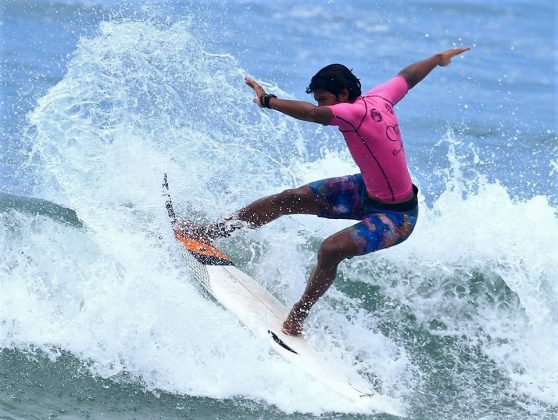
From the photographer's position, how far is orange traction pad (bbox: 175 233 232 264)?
586 centimetres

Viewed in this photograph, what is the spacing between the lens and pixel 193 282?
5605 mm

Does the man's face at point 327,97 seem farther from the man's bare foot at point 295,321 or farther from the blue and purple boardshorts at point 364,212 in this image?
the man's bare foot at point 295,321

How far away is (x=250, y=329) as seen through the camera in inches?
209

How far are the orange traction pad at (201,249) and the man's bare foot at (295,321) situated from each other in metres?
0.80

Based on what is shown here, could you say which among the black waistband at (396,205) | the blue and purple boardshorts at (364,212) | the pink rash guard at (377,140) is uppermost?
the pink rash guard at (377,140)

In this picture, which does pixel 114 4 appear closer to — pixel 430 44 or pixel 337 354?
pixel 430 44

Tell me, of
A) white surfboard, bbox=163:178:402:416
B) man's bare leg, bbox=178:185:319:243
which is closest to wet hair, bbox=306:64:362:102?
man's bare leg, bbox=178:185:319:243

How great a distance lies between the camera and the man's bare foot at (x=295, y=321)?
17.6ft

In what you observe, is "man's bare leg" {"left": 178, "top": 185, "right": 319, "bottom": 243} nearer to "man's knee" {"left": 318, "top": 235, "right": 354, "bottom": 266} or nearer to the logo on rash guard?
"man's knee" {"left": 318, "top": 235, "right": 354, "bottom": 266}

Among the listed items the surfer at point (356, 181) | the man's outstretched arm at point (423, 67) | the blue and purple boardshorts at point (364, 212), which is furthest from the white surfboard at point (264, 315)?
the man's outstretched arm at point (423, 67)

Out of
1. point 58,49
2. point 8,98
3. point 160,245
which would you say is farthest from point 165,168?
point 58,49

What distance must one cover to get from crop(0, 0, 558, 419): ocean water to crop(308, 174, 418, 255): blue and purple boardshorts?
696 millimetres

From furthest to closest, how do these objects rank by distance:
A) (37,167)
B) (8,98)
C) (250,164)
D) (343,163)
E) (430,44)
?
1. (430,44)
2. (8,98)
3. (37,167)
4. (343,163)
5. (250,164)

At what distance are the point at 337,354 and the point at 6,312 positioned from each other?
6.21ft
